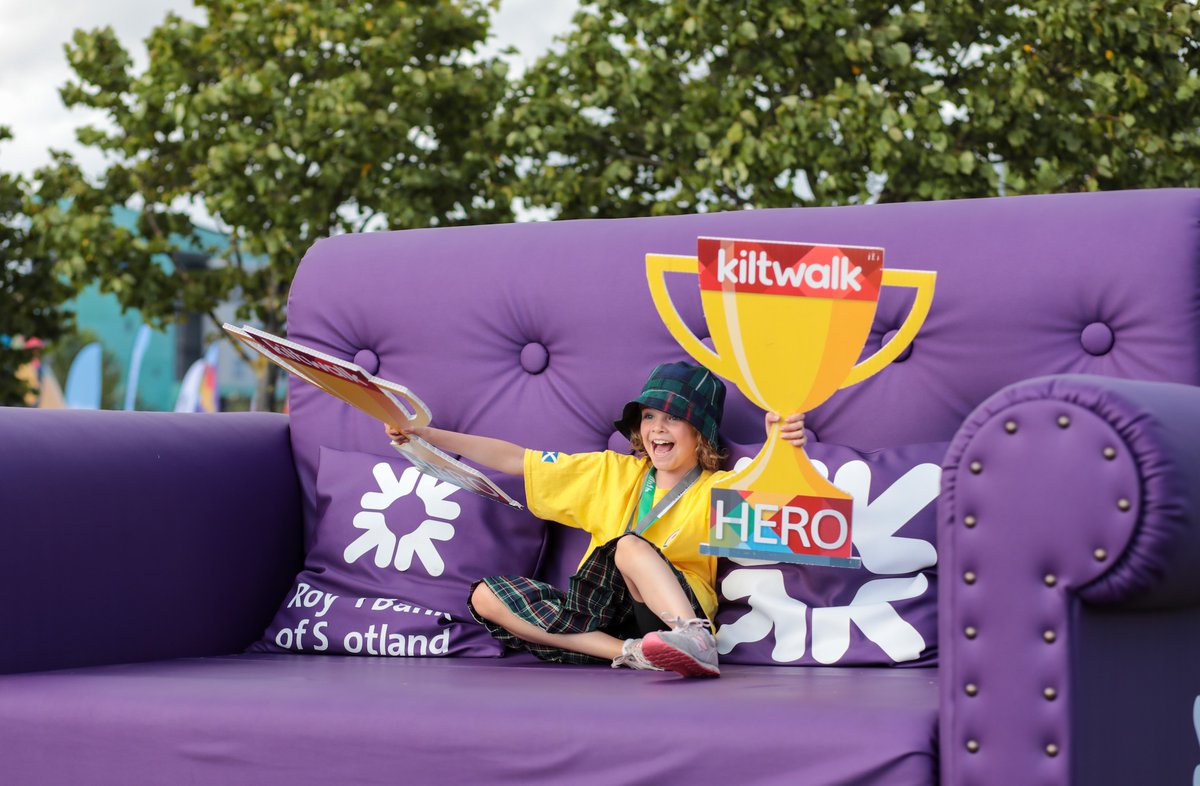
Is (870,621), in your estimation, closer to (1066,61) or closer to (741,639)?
(741,639)

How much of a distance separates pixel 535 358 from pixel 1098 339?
80cm

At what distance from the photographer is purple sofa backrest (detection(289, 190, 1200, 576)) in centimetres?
172

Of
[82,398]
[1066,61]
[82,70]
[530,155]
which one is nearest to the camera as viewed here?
[1066,61]

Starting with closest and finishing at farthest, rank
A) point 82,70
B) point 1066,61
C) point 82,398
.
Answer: point 1066,61
point 82,70
point 82,398

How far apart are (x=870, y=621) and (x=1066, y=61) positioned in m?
5.08

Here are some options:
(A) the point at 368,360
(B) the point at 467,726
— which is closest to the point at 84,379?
(A) the point at 368,360

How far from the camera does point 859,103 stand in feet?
19.1

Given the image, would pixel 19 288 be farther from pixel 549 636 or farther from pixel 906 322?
pixel 906 322

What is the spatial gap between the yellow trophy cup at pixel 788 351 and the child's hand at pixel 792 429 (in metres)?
0.01

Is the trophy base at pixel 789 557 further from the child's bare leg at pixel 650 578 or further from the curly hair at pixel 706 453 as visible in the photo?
the curly hair at pixel 706 453

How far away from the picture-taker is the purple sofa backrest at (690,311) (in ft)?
5.64

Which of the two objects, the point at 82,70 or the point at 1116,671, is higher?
the point at 82,70

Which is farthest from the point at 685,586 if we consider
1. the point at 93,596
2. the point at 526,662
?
the point at 93,596

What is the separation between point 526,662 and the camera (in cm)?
174
